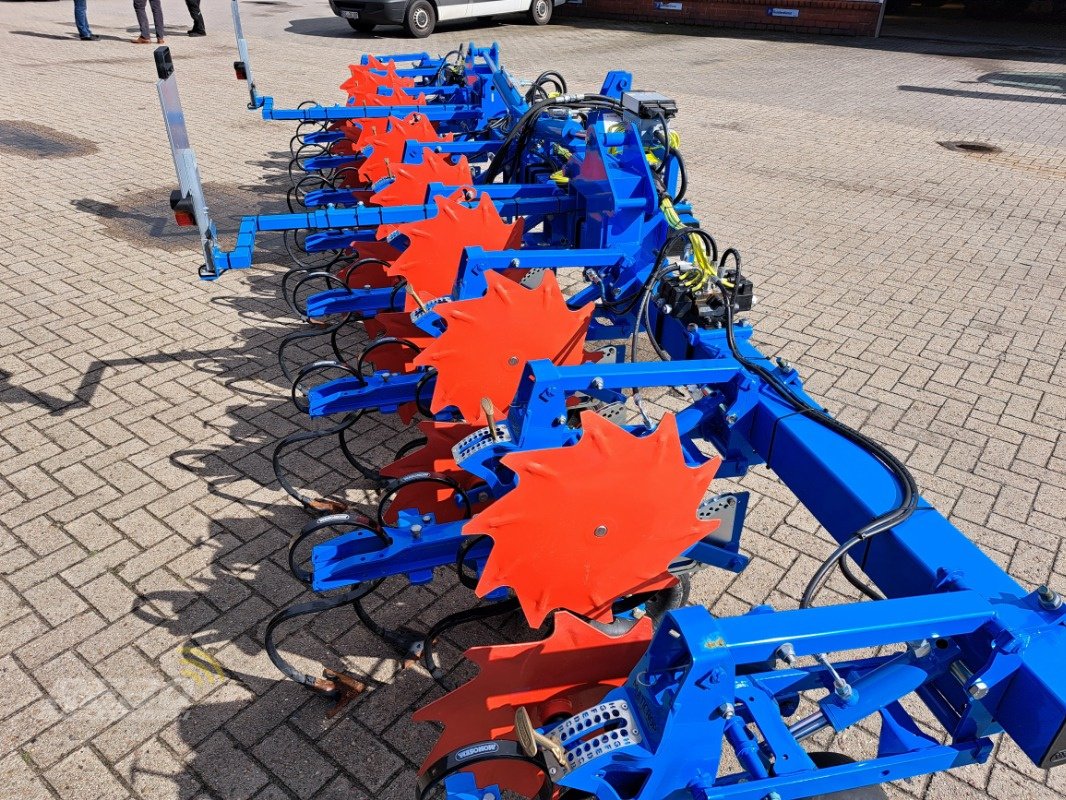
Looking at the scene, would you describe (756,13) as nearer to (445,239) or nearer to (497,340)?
(445,239)

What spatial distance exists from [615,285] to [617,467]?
1886 millimetres

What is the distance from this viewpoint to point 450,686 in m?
3.09

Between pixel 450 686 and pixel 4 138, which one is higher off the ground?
pixel 4 138

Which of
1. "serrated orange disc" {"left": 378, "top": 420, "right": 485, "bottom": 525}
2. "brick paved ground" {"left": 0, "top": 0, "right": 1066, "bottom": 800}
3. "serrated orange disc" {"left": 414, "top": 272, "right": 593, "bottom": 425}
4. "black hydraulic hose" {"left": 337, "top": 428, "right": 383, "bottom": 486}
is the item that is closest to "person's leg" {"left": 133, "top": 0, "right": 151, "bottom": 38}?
"brick paved ground" {"left": 0, "top": 0, "right": 1066, "bottom": 800}

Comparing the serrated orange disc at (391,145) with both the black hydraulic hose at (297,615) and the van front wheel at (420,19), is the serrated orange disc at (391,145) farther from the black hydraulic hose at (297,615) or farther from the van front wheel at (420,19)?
the van front wheel at (420,19)

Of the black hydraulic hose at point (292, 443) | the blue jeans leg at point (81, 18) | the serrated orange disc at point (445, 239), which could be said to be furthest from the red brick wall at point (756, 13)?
the black hydraulic hose at point (292, 443)

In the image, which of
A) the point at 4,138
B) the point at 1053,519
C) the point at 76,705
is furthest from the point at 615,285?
the point at 4,138

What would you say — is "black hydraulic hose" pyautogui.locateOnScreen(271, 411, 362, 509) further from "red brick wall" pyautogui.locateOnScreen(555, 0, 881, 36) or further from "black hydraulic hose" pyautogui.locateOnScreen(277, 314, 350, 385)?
"red brick wall" pyautogui.locateOnScreen(555, 0, 881, 36)

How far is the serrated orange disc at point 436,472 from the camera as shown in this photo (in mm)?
3385

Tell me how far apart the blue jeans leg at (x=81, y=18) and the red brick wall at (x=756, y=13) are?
11287mm

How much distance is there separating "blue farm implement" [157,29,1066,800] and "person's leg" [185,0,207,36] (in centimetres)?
1437

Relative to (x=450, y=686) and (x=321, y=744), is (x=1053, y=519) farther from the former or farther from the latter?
(x=321, y=744)

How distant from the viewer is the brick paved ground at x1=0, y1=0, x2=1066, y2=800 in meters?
2.89

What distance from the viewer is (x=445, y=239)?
13.8 ft
